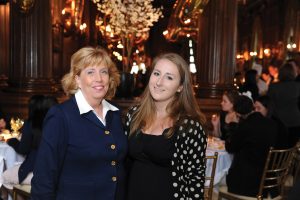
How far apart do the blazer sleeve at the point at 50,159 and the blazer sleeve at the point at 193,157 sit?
0.64 meters

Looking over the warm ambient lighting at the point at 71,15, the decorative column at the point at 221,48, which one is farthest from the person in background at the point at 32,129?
the warm ambient lighting at the point at 71,15

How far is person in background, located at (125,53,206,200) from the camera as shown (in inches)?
94.0

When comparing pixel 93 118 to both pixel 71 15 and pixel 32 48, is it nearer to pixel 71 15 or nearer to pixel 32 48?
pixel 32 48

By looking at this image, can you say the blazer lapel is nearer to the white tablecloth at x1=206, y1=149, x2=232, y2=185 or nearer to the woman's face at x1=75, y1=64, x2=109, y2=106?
the woman's face at x1=75, y1=64, x2=109, y2=106

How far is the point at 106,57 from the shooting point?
231cm

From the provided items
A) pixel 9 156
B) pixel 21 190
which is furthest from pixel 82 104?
pixel 9 156

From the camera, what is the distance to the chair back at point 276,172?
404 centimetres

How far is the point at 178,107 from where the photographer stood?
2521 millimetres

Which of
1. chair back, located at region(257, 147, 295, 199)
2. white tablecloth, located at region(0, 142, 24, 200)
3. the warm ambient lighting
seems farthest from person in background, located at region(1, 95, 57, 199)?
the warm ambient lighting

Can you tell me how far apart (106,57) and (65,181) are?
66 centimetres

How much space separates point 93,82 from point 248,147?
2.31 m

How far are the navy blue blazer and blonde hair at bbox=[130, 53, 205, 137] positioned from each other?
0.29 metres

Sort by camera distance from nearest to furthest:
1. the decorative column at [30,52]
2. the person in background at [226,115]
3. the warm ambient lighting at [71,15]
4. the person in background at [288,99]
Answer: the person in background at [226,115] → the person in background at [288,99] → the decorative column at [30,52] → the warm ambient lighting at [71,15]

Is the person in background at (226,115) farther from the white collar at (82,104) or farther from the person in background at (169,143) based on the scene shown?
the white collar at (82,104)
